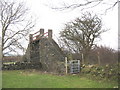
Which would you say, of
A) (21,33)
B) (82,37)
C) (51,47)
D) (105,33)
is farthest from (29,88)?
(105,33)

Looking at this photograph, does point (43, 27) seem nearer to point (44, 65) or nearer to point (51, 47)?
point (51, 47)

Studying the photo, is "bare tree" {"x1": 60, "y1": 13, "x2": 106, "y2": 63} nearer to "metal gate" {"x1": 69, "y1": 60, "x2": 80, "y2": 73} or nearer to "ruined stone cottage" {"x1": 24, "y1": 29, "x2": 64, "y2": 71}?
"ruined stone cottage" {"x1": 24, "y1": 29, "x2": 64, "y2": 71}

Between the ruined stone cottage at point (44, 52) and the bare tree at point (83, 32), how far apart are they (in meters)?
3.76

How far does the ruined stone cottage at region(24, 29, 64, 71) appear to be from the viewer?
1597 centimetres

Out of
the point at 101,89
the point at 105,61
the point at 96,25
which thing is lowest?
the point at 101,89

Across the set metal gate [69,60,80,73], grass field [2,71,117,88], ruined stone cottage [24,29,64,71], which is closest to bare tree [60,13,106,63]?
ruined stone cottage [24,29,64,71]

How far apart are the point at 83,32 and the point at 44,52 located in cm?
596

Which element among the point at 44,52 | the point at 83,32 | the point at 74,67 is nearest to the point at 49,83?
the point at 74,67

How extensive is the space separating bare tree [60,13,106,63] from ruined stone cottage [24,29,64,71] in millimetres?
3758

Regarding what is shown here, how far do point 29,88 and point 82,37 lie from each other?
48.2ft

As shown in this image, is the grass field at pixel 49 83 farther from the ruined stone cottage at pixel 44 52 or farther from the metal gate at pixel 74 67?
the ruined stone cottage at pixel 44 52

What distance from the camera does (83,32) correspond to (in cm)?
2050

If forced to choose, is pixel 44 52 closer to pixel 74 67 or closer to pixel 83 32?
pixel 74 67

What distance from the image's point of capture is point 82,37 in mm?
20734
